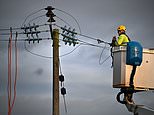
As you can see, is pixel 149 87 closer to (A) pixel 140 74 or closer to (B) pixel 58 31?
(A) pixel 140 74

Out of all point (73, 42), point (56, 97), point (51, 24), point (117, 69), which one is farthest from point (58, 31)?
point (117, 69)

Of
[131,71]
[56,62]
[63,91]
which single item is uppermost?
[56,62]

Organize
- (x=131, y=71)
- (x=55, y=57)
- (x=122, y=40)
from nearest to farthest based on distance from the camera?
(x=131, y=71) < (x=122, y=40) < (x=55, y=57)

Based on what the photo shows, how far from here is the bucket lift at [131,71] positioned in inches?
342

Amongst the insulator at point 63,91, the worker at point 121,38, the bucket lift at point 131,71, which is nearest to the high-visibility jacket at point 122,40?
the worker at point 121,38

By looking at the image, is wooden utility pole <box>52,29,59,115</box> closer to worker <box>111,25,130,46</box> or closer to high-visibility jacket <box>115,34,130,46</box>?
worker <box>111,25,130,46</box>

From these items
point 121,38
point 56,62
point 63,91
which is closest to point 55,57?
point 56,62

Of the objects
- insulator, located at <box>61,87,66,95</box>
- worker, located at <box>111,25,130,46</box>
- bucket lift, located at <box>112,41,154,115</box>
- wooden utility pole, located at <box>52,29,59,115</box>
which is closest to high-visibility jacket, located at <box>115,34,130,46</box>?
worker, located at <box>111,25,130,46</box>

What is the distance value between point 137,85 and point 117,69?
588 millimetres

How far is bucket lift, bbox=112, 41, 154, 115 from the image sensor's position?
8680 mm

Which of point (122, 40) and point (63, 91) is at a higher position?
point (122, 40)

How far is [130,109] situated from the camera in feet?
29.4

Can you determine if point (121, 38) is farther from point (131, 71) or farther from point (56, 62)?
point (56, 62)

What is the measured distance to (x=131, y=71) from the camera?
29.6 feet
